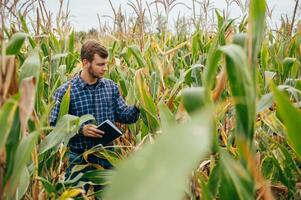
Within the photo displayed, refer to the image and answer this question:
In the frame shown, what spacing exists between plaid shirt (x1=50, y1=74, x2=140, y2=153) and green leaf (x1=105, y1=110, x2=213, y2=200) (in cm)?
194

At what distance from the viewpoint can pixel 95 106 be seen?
91.9 inches

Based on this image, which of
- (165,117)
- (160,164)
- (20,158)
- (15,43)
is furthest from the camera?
(165,117)

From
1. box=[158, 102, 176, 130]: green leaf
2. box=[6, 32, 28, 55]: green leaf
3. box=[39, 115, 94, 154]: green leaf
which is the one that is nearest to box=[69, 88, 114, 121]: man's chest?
box=[39, 115, 94, 154]: green leaf

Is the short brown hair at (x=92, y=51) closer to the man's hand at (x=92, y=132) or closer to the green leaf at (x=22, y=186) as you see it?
the man's hand at (x=92, y=132)

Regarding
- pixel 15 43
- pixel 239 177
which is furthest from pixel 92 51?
pixel 239 177

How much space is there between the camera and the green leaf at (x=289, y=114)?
751mm

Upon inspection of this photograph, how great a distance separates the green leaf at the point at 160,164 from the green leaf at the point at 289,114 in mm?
478

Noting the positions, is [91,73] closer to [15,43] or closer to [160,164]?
[15,43]

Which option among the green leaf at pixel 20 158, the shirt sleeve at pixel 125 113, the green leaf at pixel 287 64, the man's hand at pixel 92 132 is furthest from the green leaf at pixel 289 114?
the shirt sleeve at pixel 125 113

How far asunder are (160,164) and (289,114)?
54cm

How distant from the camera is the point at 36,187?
4.10ft

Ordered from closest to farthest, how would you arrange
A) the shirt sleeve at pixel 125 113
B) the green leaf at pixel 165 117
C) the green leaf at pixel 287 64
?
the green leaf at pixel 165 117 < the green leaf at pixel 287 64 < the shirt sleeve at pixel 125 113

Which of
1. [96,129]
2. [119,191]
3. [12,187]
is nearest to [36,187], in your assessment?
[12,187]

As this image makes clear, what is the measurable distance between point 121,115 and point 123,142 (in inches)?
8.4
